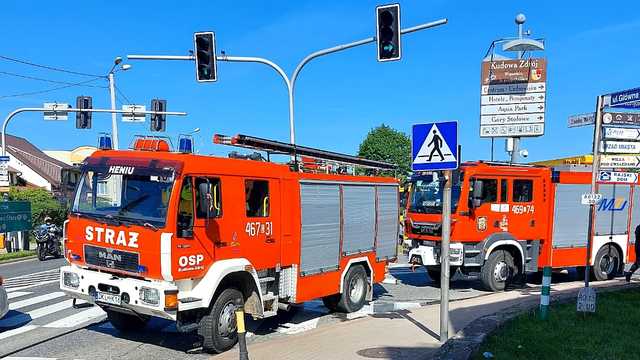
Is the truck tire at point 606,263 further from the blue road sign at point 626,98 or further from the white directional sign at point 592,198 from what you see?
the blue road sign at point 626,98

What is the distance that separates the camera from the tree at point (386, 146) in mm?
63750

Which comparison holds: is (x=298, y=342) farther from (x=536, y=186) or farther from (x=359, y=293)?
(x=536, y=186)

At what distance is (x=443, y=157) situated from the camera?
7.21 metres

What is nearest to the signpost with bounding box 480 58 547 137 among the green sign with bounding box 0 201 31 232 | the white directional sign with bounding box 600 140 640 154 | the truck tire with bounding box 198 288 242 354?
the white directional sign with bounding box 600 140 640 154

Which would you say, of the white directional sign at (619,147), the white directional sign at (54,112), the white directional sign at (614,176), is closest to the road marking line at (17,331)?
the white directional sign at (619,147)

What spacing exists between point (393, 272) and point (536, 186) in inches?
207

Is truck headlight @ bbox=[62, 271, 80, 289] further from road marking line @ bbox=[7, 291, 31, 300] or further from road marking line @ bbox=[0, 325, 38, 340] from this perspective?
road marking line @ bbox=[7, 291, 31, 300]

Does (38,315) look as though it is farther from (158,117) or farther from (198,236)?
(158,117)

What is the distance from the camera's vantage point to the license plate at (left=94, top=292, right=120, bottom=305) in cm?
707

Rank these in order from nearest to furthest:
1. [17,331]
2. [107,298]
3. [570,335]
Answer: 1. [107,298]
2. [570,335]
3. [17,331]

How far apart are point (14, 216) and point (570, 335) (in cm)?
2211

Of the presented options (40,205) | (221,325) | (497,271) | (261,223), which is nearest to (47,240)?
(40,205)

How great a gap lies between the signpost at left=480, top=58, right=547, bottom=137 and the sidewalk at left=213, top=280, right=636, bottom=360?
11759 millimetres

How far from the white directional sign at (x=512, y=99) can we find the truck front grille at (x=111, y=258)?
56.5 feet
